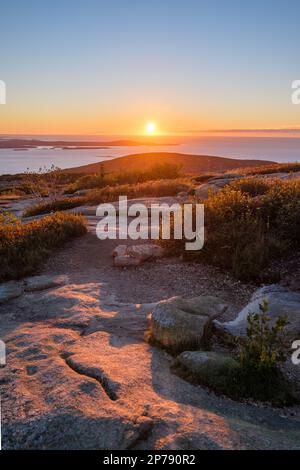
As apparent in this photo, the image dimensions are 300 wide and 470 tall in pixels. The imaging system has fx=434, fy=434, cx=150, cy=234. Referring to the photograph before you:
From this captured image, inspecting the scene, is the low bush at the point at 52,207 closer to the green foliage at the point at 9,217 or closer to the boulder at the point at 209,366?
the green foliage at the point at 9,217

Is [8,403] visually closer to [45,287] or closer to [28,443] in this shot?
[28,443]

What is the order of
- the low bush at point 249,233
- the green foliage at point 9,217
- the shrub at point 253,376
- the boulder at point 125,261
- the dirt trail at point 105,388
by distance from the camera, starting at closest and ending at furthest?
1. the dirt trail at point 105,388
2. the shrub at point 253,376
3. the low bush at point 249,233
4. the boulder at point 125,261
5. the green foliage at point 9,217

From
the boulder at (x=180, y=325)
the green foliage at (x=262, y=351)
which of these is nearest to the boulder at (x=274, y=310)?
the boulder at (x=180, y=325)

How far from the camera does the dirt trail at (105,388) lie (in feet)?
13.9

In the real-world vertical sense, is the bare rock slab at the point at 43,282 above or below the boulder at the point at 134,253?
below

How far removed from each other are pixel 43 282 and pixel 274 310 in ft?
16.2

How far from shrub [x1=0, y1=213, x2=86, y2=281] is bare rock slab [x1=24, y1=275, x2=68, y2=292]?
1.94 ft

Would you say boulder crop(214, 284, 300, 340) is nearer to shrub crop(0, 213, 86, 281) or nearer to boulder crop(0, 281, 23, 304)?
boulder crop(0, 281, 23, 304)

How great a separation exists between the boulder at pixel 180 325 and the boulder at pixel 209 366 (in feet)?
1.70

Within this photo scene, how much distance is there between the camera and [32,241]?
11570mm

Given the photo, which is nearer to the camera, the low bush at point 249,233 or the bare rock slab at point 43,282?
the bare rock slab at point 43,282

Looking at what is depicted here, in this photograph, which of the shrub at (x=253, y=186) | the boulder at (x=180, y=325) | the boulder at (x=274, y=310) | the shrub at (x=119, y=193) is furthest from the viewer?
the shrub at (x=119, y=193)

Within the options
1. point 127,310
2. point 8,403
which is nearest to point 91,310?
point 127,310

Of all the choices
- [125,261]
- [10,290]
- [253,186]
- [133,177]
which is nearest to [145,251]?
[125,261]
